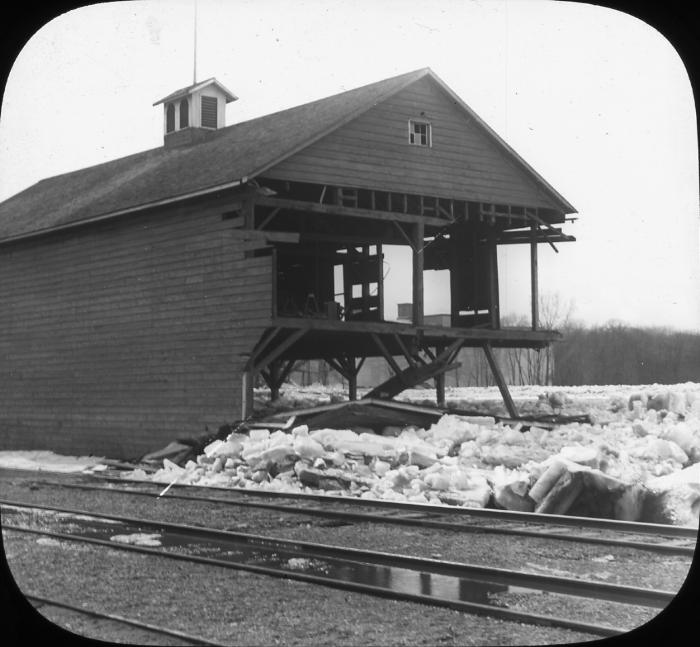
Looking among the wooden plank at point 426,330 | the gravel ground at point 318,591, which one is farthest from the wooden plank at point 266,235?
the gravel ground at point 318,591

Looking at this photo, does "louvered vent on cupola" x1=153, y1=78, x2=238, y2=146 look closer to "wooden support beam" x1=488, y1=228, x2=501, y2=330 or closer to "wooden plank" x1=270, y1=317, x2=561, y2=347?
"wooden plank" x1=270, y1=317, x2=561, y2=347

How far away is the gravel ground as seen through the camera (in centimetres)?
579

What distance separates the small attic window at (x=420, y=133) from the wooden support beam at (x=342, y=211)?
5.05 ft

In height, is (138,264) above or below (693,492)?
above

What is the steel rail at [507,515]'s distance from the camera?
30.1 feet

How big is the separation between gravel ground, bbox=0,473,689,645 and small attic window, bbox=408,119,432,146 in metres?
10.9

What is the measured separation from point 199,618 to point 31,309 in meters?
16.2

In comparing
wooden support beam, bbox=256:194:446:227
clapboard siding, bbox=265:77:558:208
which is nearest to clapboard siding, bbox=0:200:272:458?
wooden support beam, bbox=256:194:446:227

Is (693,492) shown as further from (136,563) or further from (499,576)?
(136,563)

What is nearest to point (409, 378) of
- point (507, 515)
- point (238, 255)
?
point (238, 255)

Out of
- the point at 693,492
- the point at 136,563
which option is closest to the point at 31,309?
the point at 136,563

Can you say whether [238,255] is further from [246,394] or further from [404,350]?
[404,350]

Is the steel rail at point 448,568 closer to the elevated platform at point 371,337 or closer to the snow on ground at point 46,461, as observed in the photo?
the elevated platform at point 371,337

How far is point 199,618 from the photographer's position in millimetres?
6160
